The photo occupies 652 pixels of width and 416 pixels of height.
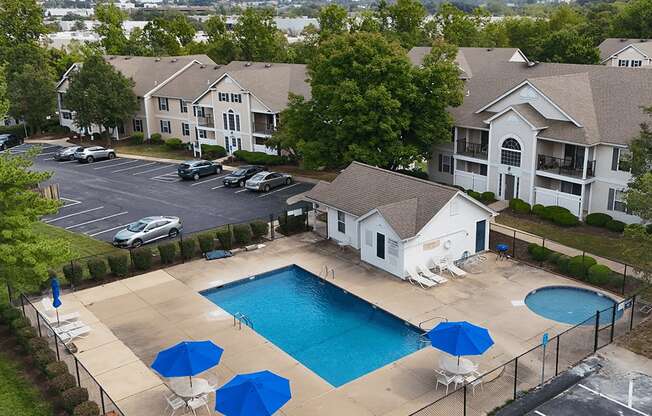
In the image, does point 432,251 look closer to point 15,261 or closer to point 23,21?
point 15,261

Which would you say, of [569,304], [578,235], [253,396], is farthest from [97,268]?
[578,235]

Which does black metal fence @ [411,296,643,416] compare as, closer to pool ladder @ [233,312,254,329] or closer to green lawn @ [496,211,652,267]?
green lawn @ [496,211,652,267]

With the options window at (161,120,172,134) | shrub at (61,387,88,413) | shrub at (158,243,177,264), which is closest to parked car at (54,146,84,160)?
window at (161,120,172,134)

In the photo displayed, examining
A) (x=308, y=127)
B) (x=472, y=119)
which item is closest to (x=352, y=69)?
(x=308, y=127)

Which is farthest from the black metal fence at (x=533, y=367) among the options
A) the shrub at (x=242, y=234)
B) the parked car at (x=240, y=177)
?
the parked car at (x=240, y=177)

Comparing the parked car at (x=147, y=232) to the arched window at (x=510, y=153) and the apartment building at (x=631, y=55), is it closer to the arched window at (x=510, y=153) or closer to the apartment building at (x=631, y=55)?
the arched window at (x=510, y=153)

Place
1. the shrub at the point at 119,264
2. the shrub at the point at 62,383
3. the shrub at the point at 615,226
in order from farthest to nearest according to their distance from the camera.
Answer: the shrub at the point at 615,226, the shrub at the point at 119,264, the shrub at the point at 62,383
